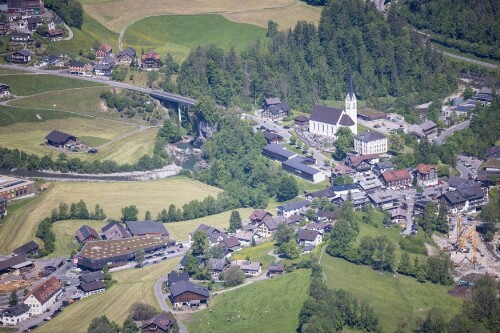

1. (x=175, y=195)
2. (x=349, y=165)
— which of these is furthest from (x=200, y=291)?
(x=349, y=165)

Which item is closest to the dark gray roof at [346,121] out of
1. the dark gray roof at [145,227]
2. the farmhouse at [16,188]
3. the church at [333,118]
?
the church at [333,118]

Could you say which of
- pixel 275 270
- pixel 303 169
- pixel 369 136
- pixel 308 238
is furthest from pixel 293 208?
pixel 369 136

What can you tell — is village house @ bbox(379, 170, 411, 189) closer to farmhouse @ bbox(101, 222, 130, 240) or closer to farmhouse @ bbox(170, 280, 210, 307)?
farmhouse @ bbox(101, 222, 130, 240)

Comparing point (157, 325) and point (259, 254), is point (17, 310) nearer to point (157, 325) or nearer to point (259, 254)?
point (157, 325)

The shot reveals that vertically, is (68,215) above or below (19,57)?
below

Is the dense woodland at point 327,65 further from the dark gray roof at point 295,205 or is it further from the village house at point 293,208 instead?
the village house at point 293,208

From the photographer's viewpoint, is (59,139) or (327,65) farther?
(327,65)
